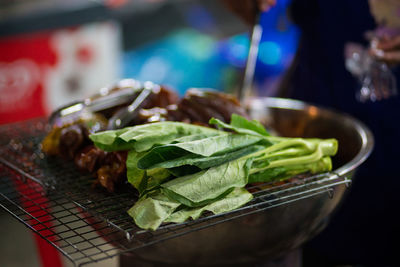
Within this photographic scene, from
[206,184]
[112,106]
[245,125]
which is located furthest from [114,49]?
[206,184]

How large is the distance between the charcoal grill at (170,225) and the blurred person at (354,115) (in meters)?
0.67

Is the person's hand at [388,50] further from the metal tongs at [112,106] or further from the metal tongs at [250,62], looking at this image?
the metal tongs at [112,106]

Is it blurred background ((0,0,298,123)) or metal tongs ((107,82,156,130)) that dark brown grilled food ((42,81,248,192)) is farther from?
blurred background ((0,0,298,123))

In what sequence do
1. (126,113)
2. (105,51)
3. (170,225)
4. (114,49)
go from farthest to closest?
(114,49)
(105,51)
(126,113)
(170,225)

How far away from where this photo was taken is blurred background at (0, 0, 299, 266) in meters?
4.16

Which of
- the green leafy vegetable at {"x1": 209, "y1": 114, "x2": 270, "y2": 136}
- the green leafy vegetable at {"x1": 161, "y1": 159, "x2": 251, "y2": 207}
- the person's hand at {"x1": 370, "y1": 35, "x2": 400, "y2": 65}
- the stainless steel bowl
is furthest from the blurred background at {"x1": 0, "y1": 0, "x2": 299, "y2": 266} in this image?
the green leafy vegetable at {"x1": 161, "y1": 159, "x2": 251, "y2": 207}

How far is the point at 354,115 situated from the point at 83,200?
1.51 meters

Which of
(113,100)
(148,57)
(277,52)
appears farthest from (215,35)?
(113,100)

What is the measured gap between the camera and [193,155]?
133 centimetres

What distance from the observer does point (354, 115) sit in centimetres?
241

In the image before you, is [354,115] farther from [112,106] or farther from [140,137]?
[140,137]

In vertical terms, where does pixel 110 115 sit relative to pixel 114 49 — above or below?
below

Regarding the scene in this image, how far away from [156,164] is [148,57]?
4500 mm

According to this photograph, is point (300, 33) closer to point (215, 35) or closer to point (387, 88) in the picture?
point (387, 88)
